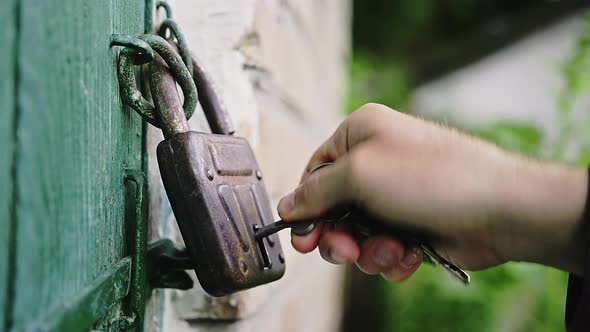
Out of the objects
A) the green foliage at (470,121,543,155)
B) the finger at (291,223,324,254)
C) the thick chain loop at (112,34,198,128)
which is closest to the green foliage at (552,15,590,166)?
the green foliage at (470,121,543,155)

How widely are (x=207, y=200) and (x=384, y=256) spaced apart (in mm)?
196

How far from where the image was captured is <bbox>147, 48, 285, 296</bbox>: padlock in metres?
0.57

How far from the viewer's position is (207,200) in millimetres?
568

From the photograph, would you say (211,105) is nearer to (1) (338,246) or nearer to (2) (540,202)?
(1) (338,246)

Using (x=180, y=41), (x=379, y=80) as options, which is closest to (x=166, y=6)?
(x=180, y=41)

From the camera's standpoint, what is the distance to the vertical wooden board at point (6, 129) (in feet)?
1.11

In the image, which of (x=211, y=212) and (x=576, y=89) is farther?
(x=576, y=89)

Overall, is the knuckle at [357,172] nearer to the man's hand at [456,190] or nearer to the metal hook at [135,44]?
Answer: the man's hand at [456,190]

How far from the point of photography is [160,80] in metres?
0.60

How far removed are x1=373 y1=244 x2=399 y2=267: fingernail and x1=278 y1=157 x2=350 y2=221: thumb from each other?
3.1 inches

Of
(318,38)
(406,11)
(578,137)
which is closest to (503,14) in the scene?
(406,11)

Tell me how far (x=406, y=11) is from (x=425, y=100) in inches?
37.7

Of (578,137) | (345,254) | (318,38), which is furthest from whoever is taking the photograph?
(578,137)

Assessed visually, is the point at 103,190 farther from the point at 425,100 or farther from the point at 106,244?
the point at 425,100
